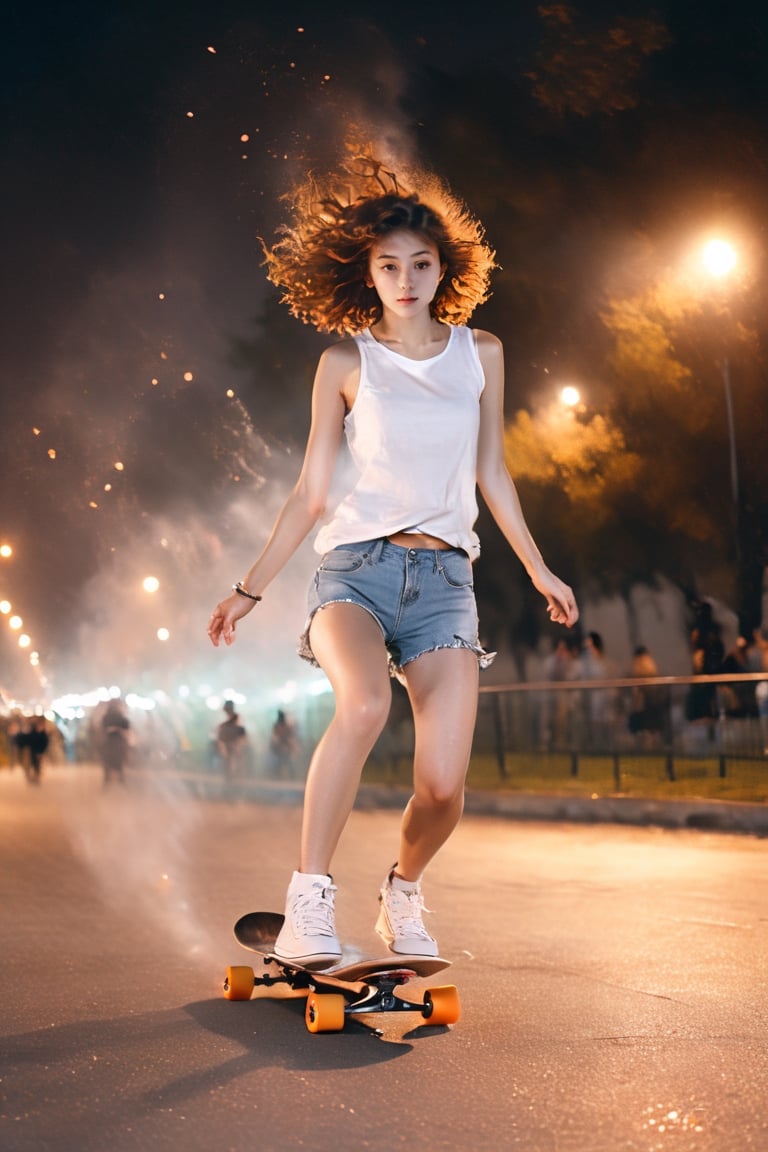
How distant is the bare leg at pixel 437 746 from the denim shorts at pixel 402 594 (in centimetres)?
6

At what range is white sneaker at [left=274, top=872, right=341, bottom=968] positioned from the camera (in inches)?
184

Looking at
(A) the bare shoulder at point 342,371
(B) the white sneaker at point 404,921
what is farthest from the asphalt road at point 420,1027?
(A) the bare shoulder at point 342,371

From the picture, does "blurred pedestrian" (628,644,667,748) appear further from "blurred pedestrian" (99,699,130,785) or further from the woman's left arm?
"blurred pedestrian" (99,699,130,785)

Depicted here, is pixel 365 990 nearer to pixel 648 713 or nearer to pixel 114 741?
pixel 648 713

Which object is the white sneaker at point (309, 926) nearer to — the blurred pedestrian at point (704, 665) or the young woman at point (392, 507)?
the young woman at point (392, 507)

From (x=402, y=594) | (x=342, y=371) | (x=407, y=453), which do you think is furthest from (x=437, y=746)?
(x=342, y=371)

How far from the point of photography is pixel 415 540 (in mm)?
5176


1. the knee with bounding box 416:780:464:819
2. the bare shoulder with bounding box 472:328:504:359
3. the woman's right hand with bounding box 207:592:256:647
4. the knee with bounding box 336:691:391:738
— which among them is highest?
the bare shoulder with bounding box 472:328:504:359

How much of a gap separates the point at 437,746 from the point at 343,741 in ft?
0.90

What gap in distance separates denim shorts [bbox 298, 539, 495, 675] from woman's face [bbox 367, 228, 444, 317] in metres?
0.76

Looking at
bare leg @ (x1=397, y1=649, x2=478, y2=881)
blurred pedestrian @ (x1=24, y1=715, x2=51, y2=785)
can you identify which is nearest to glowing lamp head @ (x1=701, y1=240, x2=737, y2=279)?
blurred pedestrian @ (x1=24, y1=715, x2=51, y2=785)

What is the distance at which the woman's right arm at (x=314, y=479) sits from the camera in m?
5.12

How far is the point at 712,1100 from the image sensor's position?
12.3 feet

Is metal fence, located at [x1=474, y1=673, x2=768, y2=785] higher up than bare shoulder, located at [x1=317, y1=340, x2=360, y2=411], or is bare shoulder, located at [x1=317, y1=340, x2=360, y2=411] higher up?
bare shoulder, located at [x1=317, y1=340, x2=360, y2=411]
